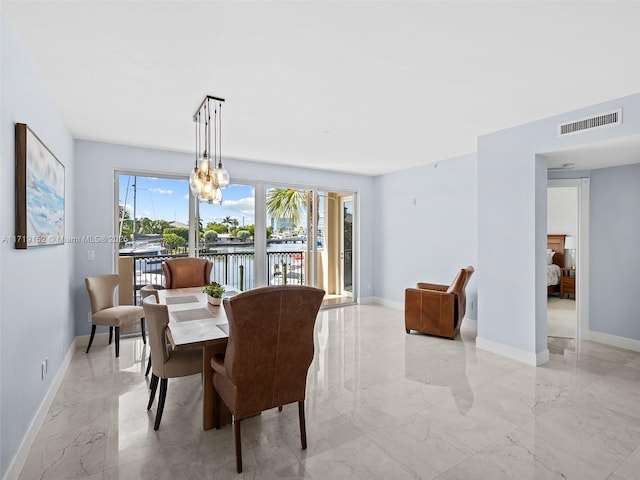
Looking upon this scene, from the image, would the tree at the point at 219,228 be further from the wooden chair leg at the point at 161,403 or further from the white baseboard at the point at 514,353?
the white baseboard at the point at 514,353

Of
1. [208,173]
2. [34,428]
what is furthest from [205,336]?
[208,173]

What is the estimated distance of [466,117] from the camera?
11.5ft

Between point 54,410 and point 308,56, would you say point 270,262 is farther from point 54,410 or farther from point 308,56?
point 308,56

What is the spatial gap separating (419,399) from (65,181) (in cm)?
408

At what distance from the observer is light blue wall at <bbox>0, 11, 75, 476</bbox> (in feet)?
6.01

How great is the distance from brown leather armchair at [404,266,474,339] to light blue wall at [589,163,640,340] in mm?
1602

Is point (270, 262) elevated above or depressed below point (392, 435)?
above

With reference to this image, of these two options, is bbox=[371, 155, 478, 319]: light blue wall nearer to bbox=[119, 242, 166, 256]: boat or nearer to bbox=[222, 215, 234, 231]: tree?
bbox=[222, 215, 234, 231]: tree

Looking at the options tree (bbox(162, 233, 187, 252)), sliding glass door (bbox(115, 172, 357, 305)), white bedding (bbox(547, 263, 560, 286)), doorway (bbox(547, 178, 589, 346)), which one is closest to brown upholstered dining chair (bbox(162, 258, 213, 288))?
sliding glass door (bbox(115, 172, 357, 305))

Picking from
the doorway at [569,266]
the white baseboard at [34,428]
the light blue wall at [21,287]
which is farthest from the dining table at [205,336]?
the doorway at [569,266]

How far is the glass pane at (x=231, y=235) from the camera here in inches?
205

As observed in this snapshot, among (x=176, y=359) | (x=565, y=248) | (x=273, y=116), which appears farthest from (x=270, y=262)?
(x=565, y=248)

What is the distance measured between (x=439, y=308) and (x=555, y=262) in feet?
15.3

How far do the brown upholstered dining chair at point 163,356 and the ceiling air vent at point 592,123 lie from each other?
3.93m
